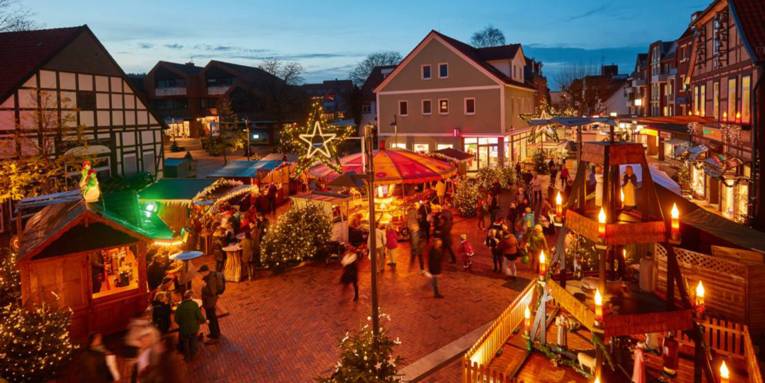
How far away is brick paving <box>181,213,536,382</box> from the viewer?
9.80 m

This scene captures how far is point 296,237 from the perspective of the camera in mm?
16188

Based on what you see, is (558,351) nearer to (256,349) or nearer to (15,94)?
(256,349)

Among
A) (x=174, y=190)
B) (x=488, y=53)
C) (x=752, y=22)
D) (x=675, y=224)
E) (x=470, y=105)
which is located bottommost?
(x=174, y=190)

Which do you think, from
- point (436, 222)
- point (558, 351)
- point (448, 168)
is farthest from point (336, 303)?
point (448, 168)

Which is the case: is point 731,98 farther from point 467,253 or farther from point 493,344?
point 493,344

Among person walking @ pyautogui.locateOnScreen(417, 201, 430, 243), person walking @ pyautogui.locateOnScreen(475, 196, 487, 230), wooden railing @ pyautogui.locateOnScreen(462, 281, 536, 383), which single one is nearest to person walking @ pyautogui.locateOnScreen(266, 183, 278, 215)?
person walking @ pyautogui.locateOnScreen(417, 201, 430, 243)

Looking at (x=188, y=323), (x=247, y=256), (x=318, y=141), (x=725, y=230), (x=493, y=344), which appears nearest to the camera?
(x=493, y=344)

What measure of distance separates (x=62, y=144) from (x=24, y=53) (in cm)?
537

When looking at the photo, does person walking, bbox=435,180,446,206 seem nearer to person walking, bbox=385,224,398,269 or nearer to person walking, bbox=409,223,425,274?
person walking, bbox=409,223,425,274

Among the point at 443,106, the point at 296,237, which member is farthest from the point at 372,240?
the point at 443,106

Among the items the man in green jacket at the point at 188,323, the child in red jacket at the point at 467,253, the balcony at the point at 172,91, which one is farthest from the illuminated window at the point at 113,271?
the balcony at the point at 172,91

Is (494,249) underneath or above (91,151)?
underneath

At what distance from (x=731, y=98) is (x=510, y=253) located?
1270 cm

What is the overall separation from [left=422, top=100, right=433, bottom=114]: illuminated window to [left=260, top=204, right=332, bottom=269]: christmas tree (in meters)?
21.3
